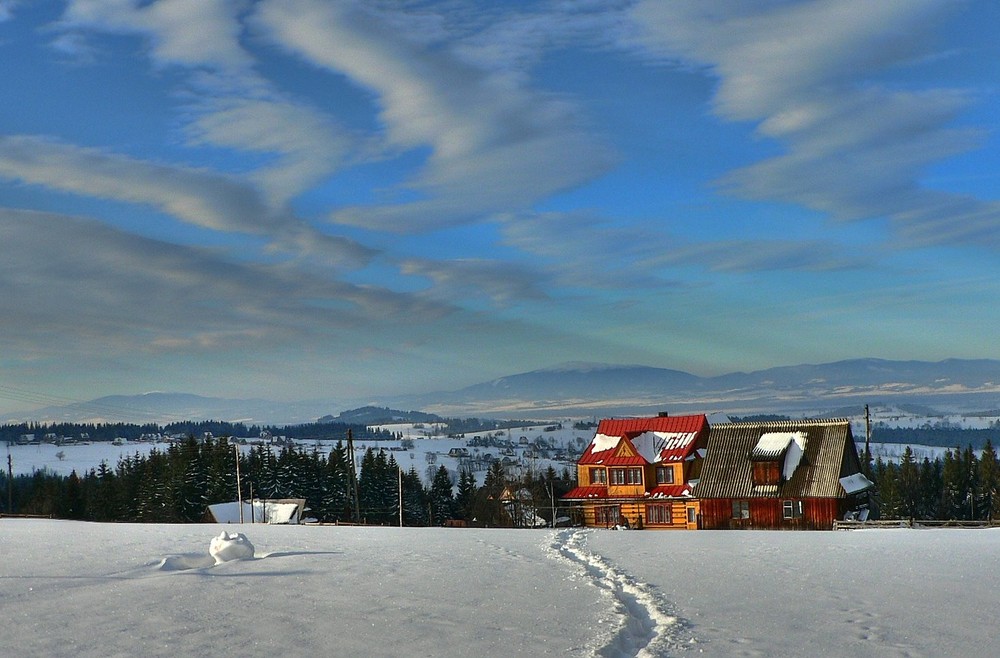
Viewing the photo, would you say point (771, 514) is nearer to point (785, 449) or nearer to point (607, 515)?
point (785, 449)

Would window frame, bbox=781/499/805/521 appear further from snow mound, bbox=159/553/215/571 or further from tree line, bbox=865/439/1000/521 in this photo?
tree line, bbox=865/439/1000/521

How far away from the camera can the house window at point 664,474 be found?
61625mm

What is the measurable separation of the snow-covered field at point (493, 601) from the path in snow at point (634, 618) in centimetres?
5

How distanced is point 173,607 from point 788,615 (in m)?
11.4

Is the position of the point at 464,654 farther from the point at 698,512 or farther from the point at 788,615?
the point at 698,512

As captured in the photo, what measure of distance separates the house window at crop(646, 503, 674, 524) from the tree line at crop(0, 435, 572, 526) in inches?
938

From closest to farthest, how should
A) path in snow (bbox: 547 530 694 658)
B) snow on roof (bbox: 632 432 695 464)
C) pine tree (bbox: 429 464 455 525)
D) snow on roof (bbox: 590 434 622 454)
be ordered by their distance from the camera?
path in snow (bbox: 547 530 694 658) → snow on roof (bbox: 632 432 695 464) → snow on roof (bbox: 590 434 622 454) → pine tree (bbox: 429 464 455 525)

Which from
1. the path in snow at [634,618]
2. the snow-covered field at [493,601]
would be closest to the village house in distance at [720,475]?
the snow-covered field at [493,601]

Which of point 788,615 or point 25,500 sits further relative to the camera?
point 25,500

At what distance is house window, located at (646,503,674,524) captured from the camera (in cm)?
6047

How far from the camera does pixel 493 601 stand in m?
17.6

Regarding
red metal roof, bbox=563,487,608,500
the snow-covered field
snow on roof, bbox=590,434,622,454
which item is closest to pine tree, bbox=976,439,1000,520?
snow on roof, bbox=590,434,622,454

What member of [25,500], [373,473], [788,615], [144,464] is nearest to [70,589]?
[788,615]

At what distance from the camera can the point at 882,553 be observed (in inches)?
1089
